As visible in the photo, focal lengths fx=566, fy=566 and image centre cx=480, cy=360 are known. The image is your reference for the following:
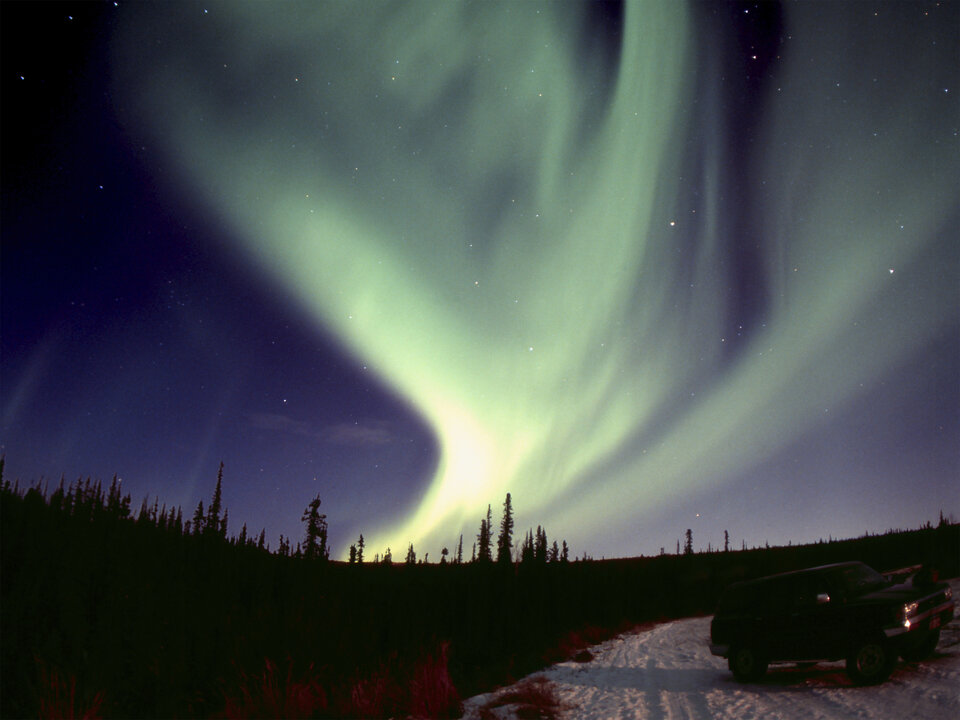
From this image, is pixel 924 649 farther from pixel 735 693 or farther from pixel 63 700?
pixel 63 700

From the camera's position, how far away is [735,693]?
9836 millimetres

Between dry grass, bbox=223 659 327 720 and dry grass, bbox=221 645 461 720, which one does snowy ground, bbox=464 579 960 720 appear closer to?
dry grass, bbox=221 645 461 720

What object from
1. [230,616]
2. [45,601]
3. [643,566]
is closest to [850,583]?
[230,616]

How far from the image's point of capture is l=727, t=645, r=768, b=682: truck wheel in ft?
36.5

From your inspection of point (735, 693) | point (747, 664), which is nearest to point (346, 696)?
point (735, 693)

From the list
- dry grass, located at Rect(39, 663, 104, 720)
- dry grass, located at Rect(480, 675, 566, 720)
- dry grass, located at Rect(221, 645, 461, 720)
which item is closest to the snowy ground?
dry grass, located at Rect(480, 675, 566, 720)

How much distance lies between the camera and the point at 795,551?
52531 mm

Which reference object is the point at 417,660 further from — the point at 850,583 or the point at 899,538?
the point at 899,538

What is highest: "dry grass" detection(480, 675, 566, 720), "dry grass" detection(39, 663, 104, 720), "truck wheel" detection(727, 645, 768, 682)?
"dry grass" detection(39, 663, 104, 720)

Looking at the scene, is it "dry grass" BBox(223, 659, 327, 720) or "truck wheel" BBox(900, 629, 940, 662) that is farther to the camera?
"truck wheel" BBox(900, 629, 940, 662)

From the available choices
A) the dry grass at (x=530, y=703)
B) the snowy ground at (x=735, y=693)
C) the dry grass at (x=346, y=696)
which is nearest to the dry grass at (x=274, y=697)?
the dry grass at (x=346, y=696)

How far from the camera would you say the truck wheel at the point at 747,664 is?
11125 mm

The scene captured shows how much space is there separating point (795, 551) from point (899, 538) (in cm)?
1217

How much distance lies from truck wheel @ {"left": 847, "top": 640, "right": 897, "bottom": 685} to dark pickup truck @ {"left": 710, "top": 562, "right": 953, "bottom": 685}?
14 mm
